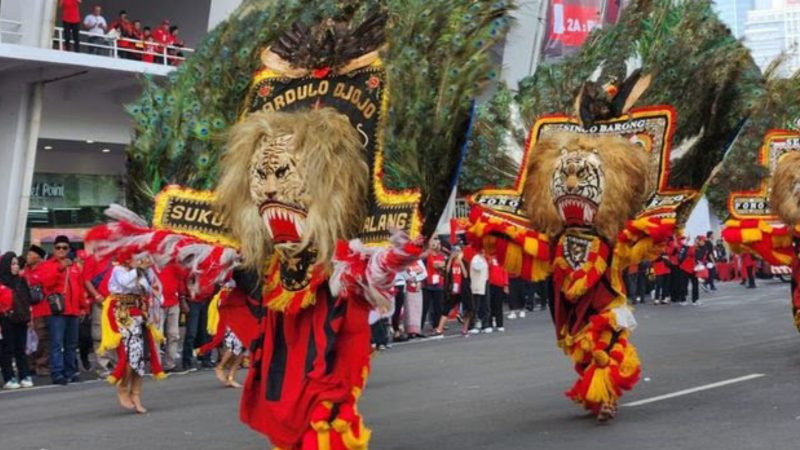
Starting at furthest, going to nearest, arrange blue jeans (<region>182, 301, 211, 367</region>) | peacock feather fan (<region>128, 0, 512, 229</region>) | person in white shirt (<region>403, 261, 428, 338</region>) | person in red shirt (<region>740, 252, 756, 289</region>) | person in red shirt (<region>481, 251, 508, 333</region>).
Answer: person in red shirt (<region>740, 252, 756, 289</region>)
person in red shirt (<region>481, 251, 508, 333</region>)
person in white shirt (<region>403, 261, 428, 338</region>)
blue jeans (<region>182, 301, 211, 367</region>)
peacock feather fan (<region>128, 0, 512, 229</region>)

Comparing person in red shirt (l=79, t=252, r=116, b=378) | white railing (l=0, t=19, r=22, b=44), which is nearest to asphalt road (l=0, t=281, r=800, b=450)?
person in red shirt (l=79, t=252, r=116, b=378)

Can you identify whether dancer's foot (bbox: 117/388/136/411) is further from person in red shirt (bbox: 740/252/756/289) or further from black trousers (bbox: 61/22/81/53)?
person in red shirt (bbox: 740/252/756/289)

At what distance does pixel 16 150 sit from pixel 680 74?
13.8m

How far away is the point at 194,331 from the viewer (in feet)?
55.4

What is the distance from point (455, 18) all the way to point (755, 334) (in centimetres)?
1238

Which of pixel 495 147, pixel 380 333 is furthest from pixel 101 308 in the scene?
pixel 495 147

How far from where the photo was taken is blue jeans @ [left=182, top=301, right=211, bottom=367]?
658 inches

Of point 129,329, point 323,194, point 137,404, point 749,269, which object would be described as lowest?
point 137,404

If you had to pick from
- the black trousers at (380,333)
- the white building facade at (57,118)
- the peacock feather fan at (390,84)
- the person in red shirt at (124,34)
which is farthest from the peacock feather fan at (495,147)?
the person in red shirt at (124,34)

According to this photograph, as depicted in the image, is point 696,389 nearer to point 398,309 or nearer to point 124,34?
point 398,309

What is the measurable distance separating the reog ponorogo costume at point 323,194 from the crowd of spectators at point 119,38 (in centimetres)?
1452

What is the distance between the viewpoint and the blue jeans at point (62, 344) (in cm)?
1523

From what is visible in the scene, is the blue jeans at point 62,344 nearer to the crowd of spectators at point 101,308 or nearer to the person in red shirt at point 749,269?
the crowd of spectators at point 101,308

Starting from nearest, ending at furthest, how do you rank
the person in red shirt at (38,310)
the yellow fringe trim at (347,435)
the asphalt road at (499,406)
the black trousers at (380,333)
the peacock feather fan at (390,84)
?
1. the yellow fringe trim at (347,435)
2. the peacock feather fan at (390,84)
3. the asphalt road at (499,406)
4. the person in red shirt at (38,310)
5. the black trousers at (380,333)
